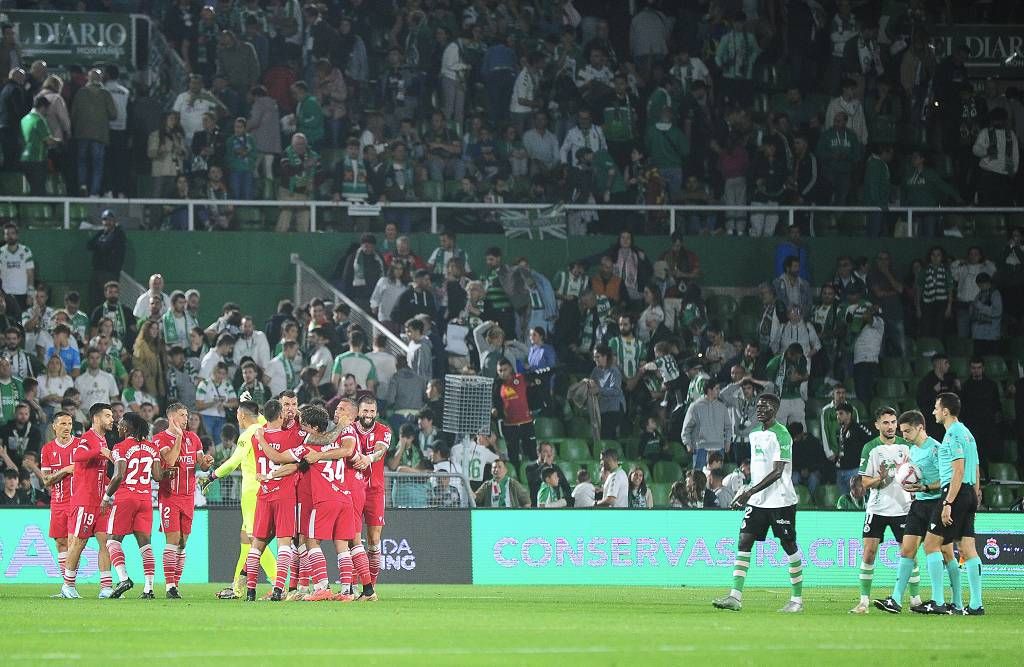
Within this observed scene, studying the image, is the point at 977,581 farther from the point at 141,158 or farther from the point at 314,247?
the point at 141,158

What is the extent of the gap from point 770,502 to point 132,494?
6628 mm

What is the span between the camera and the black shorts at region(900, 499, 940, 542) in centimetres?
1625

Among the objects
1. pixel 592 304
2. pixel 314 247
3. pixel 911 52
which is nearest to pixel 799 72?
pixel 911 52

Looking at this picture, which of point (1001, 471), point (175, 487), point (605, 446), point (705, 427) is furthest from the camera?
point (1001, 471)

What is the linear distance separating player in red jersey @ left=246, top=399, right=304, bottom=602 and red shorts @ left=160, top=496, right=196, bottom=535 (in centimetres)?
139

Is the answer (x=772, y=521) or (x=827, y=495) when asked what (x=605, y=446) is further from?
(x=772, y=521)

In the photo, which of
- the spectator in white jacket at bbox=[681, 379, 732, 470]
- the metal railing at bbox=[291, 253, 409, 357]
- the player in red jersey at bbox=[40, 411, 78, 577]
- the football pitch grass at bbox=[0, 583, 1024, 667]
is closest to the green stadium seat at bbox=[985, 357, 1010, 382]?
the spectator in white jacket at bbox=[681, 379, 732, 470]

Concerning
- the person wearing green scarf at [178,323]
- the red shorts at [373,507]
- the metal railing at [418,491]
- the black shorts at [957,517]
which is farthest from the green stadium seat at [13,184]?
the black shorts at [957,517]

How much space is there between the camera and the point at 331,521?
16766mm

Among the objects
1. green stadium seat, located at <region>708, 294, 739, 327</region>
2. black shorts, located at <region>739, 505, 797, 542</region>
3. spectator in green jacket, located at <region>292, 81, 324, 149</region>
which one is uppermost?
spectator in green jacket, located at <region>292, 81, 324, 149</region>

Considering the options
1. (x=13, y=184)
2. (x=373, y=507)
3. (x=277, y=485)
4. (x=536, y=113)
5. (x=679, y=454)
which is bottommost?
(x=373, y=507)

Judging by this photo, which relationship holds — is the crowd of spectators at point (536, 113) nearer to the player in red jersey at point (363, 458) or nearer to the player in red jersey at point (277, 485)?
the player in red jersey at point (363, 458)

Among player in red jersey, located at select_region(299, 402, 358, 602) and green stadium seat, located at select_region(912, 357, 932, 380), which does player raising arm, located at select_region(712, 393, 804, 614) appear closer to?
player in red jersey, located at select_region(299, 402, 358, 602)

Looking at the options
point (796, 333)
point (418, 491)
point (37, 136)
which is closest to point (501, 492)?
point (418, 491)
